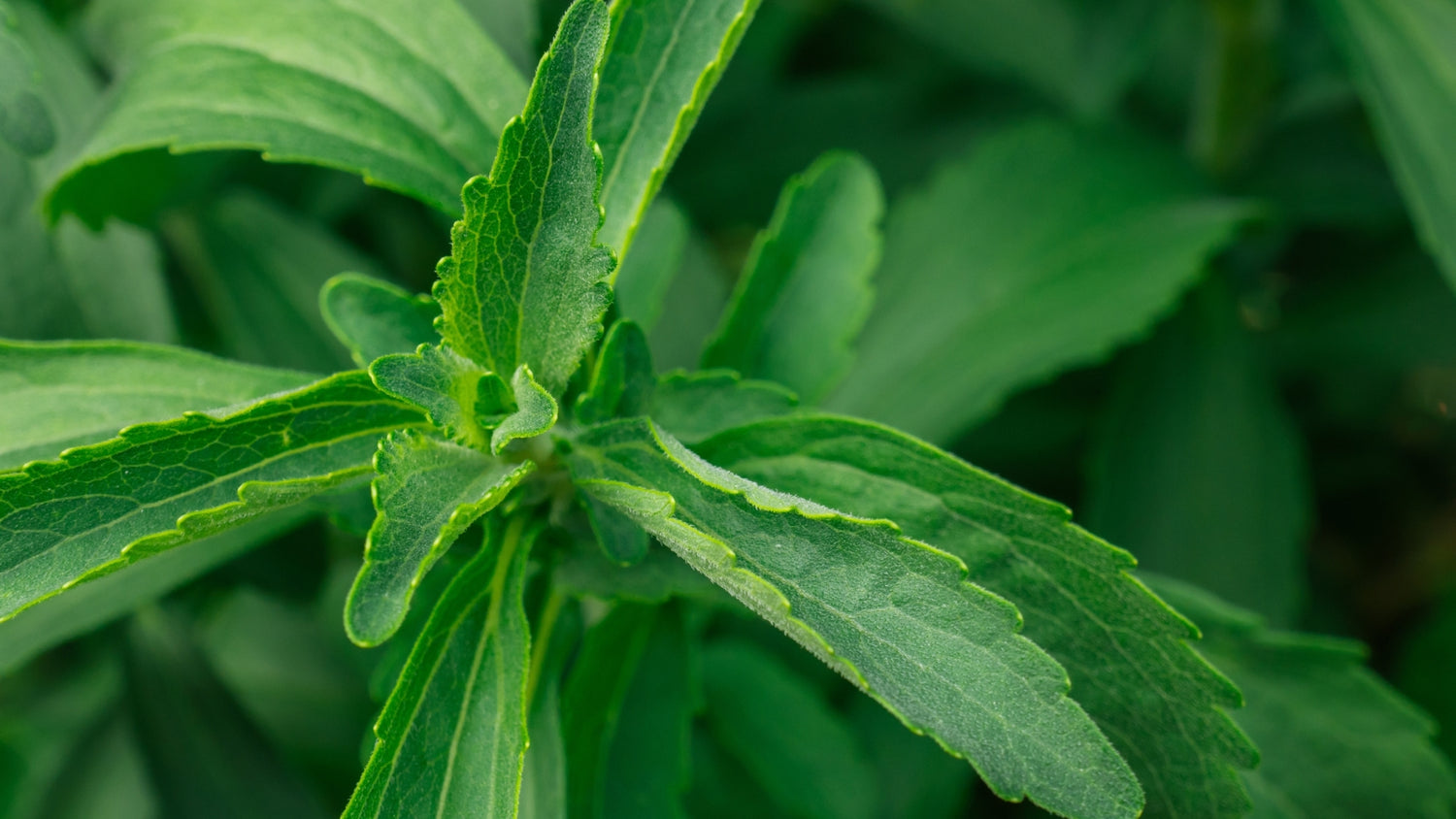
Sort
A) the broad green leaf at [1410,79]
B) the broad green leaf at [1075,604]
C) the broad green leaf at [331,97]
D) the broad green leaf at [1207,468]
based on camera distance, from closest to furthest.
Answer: the broad green leaf at [1075,604] < the broad green leaf at [331,97] < the broad green leaf at [1410,79] < the broad green leaf at [1207,468]

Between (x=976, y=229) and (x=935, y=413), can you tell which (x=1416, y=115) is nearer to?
(x=976, y=229)

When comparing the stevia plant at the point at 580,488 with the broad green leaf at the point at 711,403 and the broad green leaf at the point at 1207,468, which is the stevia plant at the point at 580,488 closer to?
the broad green leaf at the point at 711,403

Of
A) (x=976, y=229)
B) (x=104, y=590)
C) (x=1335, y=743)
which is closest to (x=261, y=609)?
(x=104, y=590)

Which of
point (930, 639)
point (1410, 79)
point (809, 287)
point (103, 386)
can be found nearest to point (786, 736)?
point (809, 287)

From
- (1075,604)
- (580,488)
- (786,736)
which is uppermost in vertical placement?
(580,488)

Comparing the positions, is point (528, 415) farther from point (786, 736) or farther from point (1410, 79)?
Result: point (1410, 79)

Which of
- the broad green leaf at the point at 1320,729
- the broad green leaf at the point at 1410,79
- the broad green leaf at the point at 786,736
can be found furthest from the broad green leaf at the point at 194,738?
the broad green leaf at the point at 1410,79
